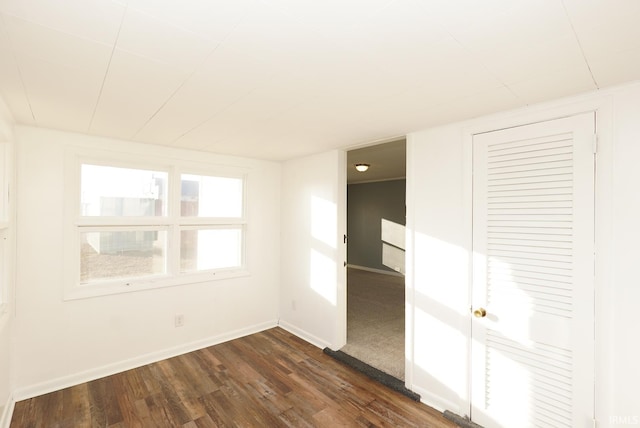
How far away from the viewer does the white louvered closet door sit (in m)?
1.75

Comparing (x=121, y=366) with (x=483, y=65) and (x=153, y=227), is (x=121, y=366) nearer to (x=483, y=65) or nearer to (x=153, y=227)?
(x=153, y=227)

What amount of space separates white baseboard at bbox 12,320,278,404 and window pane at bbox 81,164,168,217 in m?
1.46

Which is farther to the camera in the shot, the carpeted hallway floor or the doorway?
the doorway

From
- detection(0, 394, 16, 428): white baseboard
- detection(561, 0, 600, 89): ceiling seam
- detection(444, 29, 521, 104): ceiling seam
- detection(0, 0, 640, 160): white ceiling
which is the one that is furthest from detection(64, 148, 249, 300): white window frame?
detection(561, 0, 600, 89): ceiling seam

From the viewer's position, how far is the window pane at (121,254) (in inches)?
113

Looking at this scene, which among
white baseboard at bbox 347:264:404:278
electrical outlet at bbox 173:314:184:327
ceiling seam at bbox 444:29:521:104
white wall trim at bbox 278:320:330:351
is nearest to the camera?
ceiling seam at bbox 444:29:521:104

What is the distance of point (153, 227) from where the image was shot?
126 inches

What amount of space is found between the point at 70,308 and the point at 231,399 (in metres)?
1.68

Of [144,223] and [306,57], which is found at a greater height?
[306,57]

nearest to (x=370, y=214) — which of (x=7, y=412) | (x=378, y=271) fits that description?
(x=378, y=271)

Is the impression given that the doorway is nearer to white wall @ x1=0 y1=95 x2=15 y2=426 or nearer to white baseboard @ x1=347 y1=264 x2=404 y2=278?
white baseboard @ x1=347 y1=264 x2=404 y2=278

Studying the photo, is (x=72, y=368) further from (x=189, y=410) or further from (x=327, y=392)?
(x=327, y=392)

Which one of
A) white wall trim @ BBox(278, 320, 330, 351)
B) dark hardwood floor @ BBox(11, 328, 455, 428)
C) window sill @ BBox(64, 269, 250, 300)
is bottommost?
dark hardwood floor @ BBox(11, 328, 455, 428)

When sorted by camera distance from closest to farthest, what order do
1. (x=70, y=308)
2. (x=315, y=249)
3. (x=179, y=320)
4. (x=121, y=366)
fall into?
(x=70, y=308) → (x=121, y=366) → (x=179, y=320) → (x=315, y=249)
